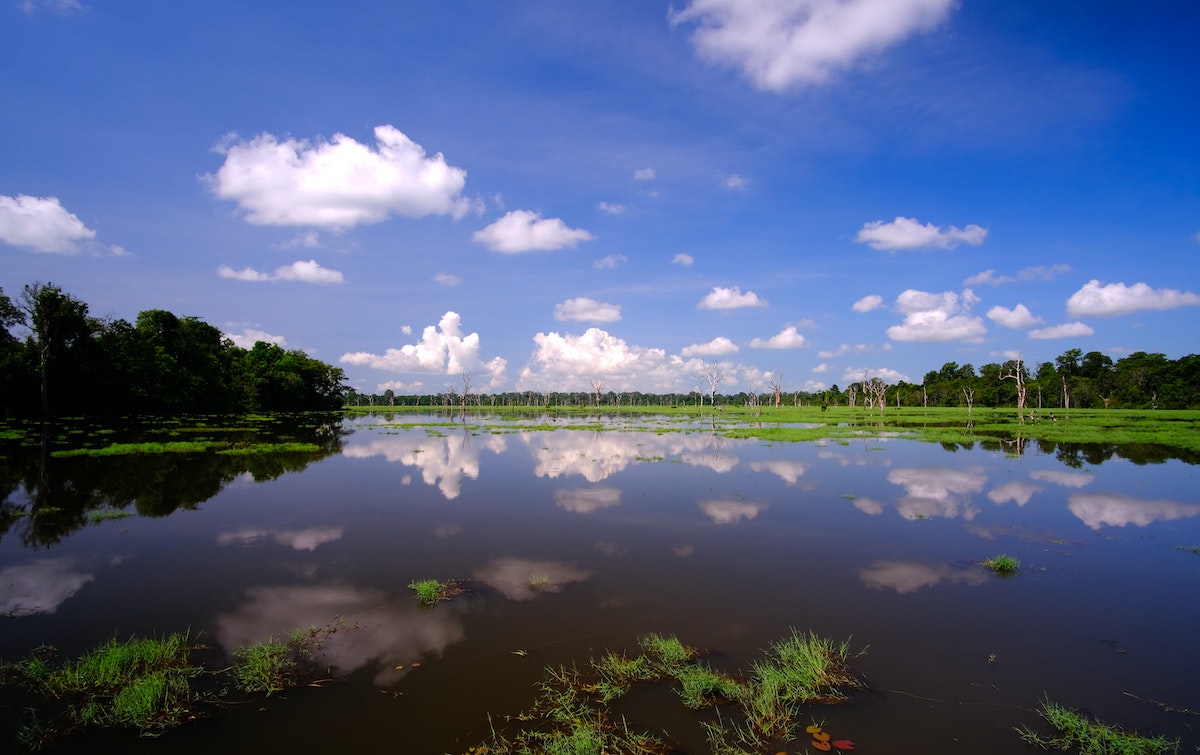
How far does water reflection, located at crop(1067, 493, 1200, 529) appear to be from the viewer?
1363 centimetres

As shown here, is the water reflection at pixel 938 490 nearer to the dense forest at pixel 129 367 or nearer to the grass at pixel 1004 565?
the grass at pixel 1004 565

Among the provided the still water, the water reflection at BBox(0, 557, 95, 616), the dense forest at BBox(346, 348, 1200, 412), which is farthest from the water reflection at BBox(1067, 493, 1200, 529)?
the dense forest at BBox(346, 348, 1200, 412)

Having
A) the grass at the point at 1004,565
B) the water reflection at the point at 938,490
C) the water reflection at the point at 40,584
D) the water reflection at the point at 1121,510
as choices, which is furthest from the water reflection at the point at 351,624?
the water reflection at the point at 1121,510

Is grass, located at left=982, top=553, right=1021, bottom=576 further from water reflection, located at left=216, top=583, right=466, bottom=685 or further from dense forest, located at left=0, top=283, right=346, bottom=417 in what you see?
dense forest, located at left=0, top=283, right=346, bottom=417

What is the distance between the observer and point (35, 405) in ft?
152

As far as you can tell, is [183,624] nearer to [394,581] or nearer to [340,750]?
[394,581]

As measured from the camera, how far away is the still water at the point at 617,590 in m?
5.45

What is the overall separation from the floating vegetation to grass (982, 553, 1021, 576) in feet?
16.7

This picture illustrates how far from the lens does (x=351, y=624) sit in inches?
292

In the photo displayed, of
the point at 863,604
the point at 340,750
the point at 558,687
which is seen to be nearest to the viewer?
the point at 340,750

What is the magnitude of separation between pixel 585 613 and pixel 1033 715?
516 centimetres

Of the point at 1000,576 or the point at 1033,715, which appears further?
the point at 1000,576

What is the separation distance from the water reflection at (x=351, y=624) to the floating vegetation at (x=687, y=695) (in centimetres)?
182

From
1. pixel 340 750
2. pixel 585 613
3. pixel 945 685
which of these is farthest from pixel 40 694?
pixel 945 685
